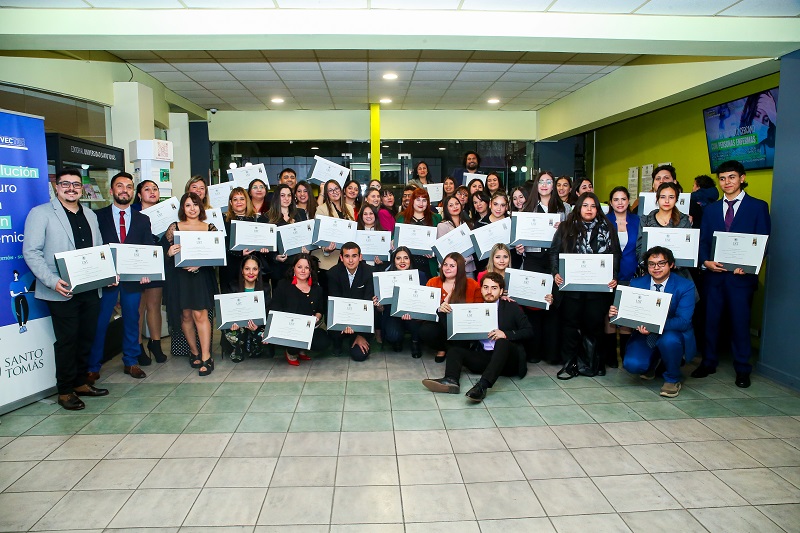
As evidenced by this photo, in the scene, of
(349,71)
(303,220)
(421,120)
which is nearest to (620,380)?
(303,220)

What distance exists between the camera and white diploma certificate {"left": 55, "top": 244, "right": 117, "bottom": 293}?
11.6 ft

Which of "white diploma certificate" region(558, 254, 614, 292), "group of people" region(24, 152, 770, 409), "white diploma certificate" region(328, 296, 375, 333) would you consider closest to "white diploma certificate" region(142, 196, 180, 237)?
"group of people" region(24, 152, 770, 409)

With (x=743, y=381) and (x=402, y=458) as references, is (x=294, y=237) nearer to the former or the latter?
(x=402, y=458)

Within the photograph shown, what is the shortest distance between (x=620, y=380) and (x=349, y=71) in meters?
5.04

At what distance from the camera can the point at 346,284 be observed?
4898 mm

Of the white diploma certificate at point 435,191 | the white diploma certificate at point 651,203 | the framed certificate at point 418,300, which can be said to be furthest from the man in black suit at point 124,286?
the white diploma certificate at point 651,203

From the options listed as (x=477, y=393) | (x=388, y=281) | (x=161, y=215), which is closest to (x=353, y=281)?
(x=388, y=281)

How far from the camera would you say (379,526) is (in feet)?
7.74

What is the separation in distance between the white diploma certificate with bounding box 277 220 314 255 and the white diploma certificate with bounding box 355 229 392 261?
19.1 inches

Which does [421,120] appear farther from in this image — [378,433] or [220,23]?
[378,433]

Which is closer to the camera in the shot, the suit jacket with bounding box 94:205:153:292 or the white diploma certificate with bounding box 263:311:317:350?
the suit jacket with bounding box 94:205:153:292

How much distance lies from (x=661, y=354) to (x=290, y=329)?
2993 mm

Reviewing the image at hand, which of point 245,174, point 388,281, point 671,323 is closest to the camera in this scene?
point 671,323

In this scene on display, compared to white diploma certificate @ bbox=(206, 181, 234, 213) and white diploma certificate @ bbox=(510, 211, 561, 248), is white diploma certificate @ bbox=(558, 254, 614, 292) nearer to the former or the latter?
white diploma certificate @ bbox=(510, 211, 561, 248)
